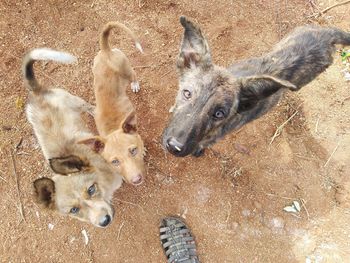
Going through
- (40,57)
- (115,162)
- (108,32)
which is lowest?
(115,162)

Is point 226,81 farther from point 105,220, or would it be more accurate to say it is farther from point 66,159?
point 105,220


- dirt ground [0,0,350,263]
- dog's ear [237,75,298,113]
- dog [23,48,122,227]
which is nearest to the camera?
dog's ear [237,75,298,113]

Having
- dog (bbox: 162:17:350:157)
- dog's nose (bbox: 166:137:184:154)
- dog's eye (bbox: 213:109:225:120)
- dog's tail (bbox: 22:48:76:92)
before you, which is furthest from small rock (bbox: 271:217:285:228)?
dog's tail (bbox: 22:48:76:92)

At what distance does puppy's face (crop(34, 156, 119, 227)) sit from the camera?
4.84 m

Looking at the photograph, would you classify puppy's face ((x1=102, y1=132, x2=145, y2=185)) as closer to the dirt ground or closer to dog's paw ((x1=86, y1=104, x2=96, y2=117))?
the dirt ground

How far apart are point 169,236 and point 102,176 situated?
55.6 inches

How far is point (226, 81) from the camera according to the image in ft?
16.1

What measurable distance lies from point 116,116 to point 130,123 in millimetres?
587

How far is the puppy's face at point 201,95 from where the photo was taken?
15.4ft

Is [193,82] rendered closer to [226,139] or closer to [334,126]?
[226,139]

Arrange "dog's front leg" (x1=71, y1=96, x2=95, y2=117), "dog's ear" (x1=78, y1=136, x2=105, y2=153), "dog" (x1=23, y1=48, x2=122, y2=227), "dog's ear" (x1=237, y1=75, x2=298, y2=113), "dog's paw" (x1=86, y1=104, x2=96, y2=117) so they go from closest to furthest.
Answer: "dog's ear" (x1=237, y1=75, x2=298, y2=113) → "dog" (x1=23, y1=48, x2=122, y2=227) → "dog's ear" (x1=78, y1=136, x2=105, y2=153) → "dog's front leg" (x1=71, y1=96, x2=95, y2=117) → "dog's paw" (x1=86, y1=104, x2=96, y2=117)

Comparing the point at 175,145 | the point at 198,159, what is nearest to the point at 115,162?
the point at 175,145

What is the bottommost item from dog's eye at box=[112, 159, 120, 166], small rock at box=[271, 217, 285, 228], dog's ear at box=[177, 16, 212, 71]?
small rock at box=[271, 217, 285, 228]

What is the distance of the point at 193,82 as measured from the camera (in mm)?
4969
